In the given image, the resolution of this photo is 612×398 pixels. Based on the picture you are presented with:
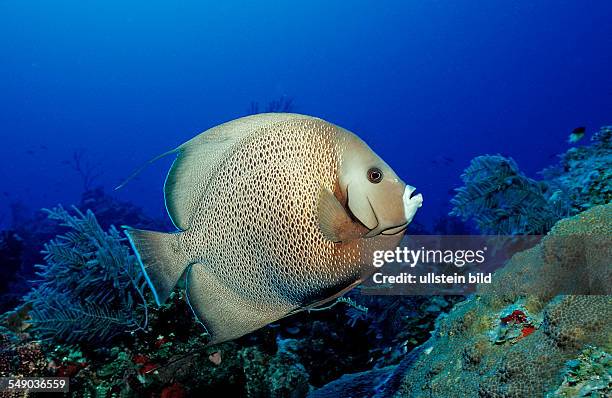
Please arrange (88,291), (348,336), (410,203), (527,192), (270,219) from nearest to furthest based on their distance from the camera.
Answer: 1. (410,203)
2. (270,219)
3. (88,291)
4. (348,336)
5. (527,192)

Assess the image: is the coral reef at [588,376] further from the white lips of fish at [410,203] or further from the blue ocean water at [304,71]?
the blue ocean water at [304,71]

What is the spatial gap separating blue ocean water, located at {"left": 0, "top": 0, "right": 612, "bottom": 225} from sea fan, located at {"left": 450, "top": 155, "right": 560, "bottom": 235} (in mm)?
88642

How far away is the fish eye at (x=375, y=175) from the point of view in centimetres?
107

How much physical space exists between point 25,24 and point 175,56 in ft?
109

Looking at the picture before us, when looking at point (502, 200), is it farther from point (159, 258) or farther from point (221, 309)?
point (159, 258)

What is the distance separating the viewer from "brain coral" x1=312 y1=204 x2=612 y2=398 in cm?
187

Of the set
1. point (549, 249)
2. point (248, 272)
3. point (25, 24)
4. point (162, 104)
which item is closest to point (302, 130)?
point (248, 272)

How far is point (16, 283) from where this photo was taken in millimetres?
8258

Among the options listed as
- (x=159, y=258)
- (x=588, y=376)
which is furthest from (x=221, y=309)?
(x=588, y=376)

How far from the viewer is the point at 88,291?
3.25 m

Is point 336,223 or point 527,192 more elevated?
point 527,192

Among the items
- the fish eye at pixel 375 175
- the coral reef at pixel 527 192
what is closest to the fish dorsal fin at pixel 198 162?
the fish eye at pixel 375 175

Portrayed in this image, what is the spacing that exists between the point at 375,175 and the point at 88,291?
2950 millimetres

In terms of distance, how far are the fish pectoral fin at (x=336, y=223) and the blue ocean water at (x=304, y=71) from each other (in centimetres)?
9341
